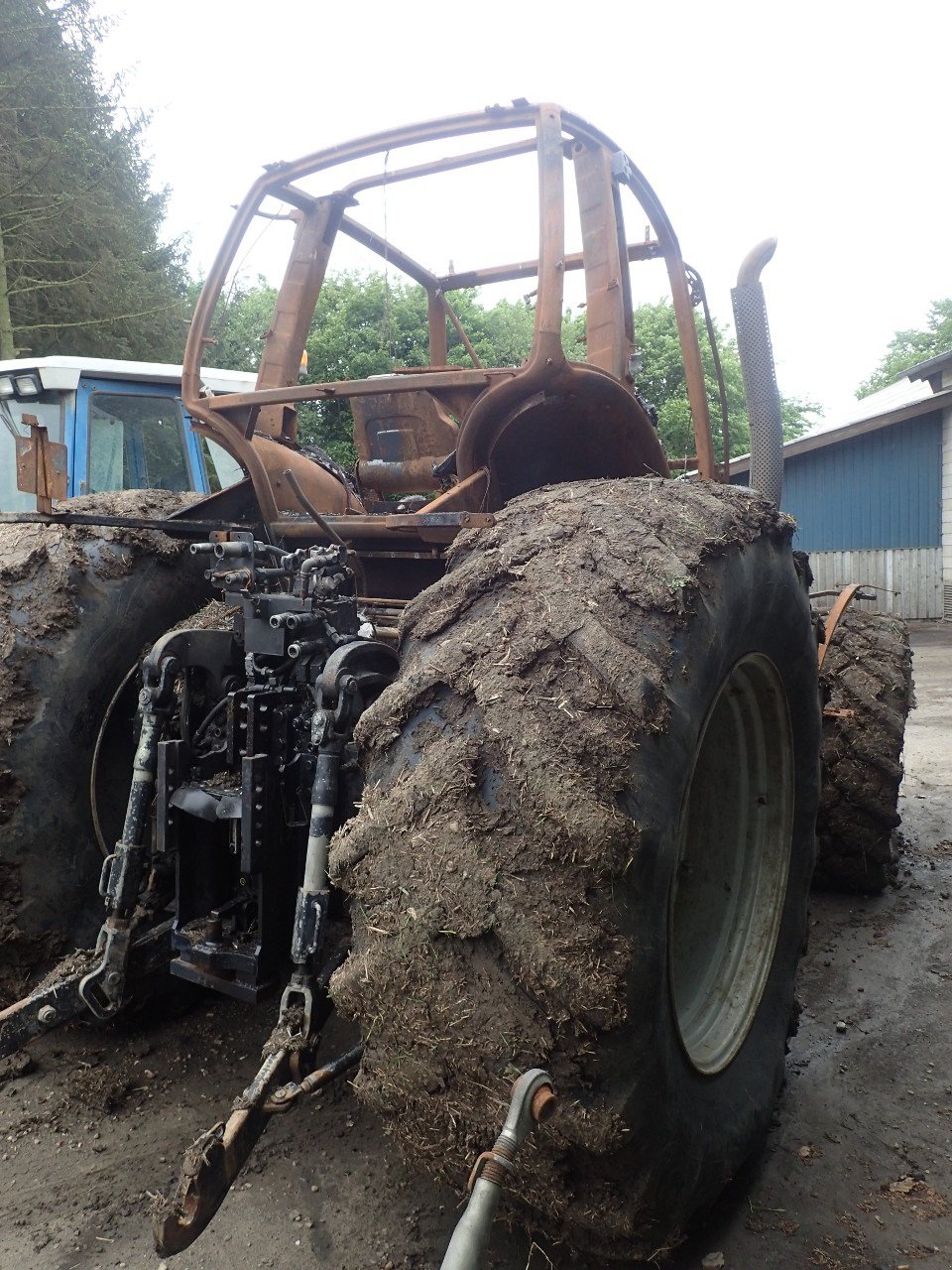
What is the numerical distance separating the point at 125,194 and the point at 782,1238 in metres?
21.7

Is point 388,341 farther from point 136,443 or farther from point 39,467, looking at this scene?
point 136,443

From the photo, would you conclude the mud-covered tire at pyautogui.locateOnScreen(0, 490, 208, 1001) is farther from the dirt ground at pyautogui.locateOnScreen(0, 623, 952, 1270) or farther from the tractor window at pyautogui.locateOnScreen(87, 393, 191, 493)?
the tractor window at pyautogui.locateOnScreen(87, 393, 191, 493)

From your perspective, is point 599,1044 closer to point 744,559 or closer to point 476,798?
point 476,798

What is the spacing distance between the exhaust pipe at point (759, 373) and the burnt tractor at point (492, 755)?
0.01m

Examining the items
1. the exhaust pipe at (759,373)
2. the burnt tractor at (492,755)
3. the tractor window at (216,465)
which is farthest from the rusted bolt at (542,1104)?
the tractor window at (216,465)

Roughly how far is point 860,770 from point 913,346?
199 feet

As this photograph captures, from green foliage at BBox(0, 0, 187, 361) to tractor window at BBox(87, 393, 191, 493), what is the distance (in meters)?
9.85

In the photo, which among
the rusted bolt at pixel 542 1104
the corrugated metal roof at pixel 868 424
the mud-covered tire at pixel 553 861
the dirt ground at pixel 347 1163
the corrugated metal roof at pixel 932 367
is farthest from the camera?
the corrugated metal roof at pixel 932 367

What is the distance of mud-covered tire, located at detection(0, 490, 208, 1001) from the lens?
2.54 m

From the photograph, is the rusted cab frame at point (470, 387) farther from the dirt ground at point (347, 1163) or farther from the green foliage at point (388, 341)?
the dirt ground at point (347, 1163)

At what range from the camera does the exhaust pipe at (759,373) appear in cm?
279

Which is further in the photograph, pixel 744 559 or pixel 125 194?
pixel 125 194

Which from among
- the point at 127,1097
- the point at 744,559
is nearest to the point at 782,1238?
the point at 744,559

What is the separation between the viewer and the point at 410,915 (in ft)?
5.10
